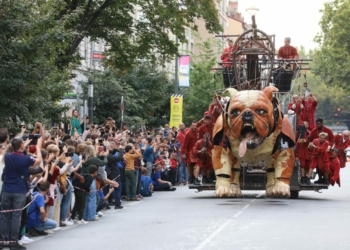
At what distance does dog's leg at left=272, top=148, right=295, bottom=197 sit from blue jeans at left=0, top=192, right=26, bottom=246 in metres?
8.52

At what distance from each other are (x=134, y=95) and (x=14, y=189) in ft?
95.3

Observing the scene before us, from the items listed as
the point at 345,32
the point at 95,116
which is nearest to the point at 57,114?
the point at 95,116

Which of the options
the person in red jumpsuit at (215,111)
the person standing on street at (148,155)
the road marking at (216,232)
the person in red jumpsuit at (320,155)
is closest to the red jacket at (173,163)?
the person standing on street at (148,155)

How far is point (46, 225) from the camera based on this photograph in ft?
49.2

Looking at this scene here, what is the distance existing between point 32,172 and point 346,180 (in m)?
22.1

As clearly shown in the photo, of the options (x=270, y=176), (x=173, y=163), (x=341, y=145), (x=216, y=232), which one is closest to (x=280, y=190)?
(x=270, y=176)

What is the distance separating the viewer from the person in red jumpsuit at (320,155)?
2236 centimetres

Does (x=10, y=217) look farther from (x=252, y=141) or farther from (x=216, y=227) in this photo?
(x=252, y=141)

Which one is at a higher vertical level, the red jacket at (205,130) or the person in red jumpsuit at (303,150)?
the red jacket at (205,130)

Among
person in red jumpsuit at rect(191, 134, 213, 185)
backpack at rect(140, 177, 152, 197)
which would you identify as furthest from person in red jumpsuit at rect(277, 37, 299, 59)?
backpack at rect(140, 177, 152, 197)

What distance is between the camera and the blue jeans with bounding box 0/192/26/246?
13.4 metres

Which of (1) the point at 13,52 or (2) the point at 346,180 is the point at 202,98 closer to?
(2) the point at 346,180

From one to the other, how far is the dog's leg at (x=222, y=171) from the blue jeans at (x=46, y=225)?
6.62m

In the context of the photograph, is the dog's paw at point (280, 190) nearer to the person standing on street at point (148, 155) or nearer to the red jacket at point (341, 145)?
the red jacket at point (341, 145)
